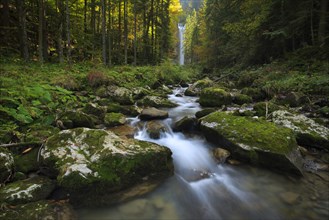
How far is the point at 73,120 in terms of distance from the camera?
21.6ft

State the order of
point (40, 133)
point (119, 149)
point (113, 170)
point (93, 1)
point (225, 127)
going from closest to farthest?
point (113, 170) → point (119, 149) → point (40, 133) → point (225, 127) → point (93, 1)

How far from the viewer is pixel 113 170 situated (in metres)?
4.19

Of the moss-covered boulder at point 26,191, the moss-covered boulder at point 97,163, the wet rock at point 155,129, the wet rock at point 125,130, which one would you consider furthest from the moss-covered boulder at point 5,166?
the wet rock at point 155,129

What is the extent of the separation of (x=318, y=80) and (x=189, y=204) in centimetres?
908

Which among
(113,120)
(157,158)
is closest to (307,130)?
(157,158)

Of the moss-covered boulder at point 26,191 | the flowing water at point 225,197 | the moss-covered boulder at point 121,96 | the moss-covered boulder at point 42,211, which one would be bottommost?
the flowing water at point 225,197

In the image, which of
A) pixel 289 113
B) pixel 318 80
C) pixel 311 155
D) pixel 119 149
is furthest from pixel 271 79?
pixel 119 149

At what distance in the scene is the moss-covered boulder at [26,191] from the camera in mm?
3547

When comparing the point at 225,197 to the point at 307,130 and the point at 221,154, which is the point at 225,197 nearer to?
the point at 221,154

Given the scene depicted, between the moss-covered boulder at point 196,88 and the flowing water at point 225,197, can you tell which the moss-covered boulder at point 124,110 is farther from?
the moss-covered boulder at point 196,88

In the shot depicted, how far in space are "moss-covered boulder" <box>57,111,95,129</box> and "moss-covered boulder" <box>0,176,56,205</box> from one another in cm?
252

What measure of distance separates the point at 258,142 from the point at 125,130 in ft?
12.5

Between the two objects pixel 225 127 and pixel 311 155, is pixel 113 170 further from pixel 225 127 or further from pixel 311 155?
pixel 311 155

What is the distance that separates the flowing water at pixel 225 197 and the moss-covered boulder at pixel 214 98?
5.24 m
